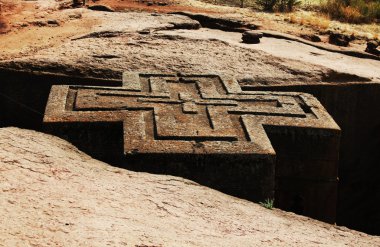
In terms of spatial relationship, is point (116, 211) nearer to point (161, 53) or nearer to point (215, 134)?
point (215, 134)

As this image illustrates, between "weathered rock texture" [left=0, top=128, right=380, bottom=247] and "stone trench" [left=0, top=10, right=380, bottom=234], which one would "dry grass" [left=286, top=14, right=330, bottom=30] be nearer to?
"stone trench" [left=0, top=10, right=380, bottom=234]

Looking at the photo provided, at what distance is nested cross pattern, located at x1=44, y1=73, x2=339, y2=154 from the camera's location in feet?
13.5

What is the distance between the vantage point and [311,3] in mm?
14516

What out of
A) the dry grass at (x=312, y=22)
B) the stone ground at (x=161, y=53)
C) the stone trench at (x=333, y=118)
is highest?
the dry grass at (x=312, y=22)

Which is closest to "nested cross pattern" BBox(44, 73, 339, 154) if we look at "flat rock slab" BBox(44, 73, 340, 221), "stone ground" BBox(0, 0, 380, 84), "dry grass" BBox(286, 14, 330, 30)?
"flat rock slab" BBox(44, 73, 340, 221)

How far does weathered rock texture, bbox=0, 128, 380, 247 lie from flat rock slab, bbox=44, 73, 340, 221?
0.33 metres

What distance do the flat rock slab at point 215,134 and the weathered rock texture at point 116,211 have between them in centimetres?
33

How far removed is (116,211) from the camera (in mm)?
3010

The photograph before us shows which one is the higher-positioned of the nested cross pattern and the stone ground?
the stone ground

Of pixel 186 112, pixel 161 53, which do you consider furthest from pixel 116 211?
pixel 161 53

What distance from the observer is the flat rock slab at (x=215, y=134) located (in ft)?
13.1

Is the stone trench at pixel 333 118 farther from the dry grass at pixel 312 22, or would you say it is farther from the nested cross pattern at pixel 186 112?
the dry grass at pixel 312 22

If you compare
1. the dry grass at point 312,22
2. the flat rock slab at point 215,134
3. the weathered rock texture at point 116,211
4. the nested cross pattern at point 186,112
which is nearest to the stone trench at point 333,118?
the flat rock slab at point 215,134

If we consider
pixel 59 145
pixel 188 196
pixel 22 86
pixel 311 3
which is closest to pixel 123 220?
pixel 188 196
